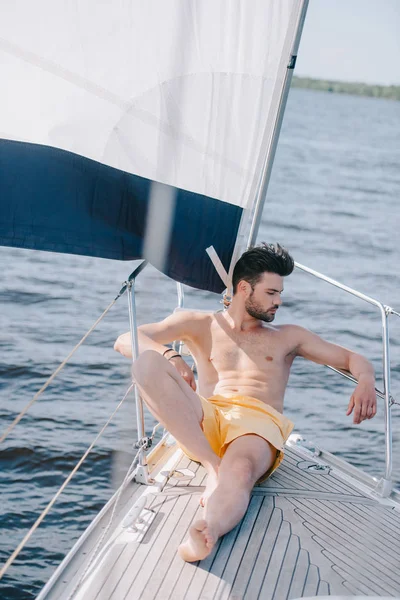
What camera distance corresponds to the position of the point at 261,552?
2.63 m

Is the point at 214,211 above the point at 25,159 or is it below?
below

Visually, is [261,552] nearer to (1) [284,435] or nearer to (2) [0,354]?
(1) [284,435]

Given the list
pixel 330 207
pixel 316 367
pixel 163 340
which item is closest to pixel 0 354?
pixel 316 367

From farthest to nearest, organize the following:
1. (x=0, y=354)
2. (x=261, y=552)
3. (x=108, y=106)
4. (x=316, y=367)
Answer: (x=316, y=367) → (x=0, y=354) → (x=108, y=106) → (x=261, y=552)

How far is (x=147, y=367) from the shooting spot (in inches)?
111

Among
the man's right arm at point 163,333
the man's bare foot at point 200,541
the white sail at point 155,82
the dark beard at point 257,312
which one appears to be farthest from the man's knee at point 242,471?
the white sail at point 155,82

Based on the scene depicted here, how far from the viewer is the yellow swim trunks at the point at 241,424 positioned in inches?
120

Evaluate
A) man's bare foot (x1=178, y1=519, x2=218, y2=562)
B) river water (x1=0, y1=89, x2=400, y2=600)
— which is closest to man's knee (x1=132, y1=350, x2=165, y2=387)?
river water (x1=0, y1=89, x2=400, y2=600)

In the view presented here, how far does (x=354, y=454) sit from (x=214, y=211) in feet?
9.60

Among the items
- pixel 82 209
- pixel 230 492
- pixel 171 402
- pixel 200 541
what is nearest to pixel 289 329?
pixel 171 402

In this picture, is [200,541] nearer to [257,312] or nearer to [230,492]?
[230,492]

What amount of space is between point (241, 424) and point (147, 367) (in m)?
0.45

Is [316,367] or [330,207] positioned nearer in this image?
[316,367]

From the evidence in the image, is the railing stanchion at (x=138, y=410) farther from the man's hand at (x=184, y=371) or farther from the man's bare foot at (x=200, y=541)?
the man's bare foot at (x=200, y=541)
